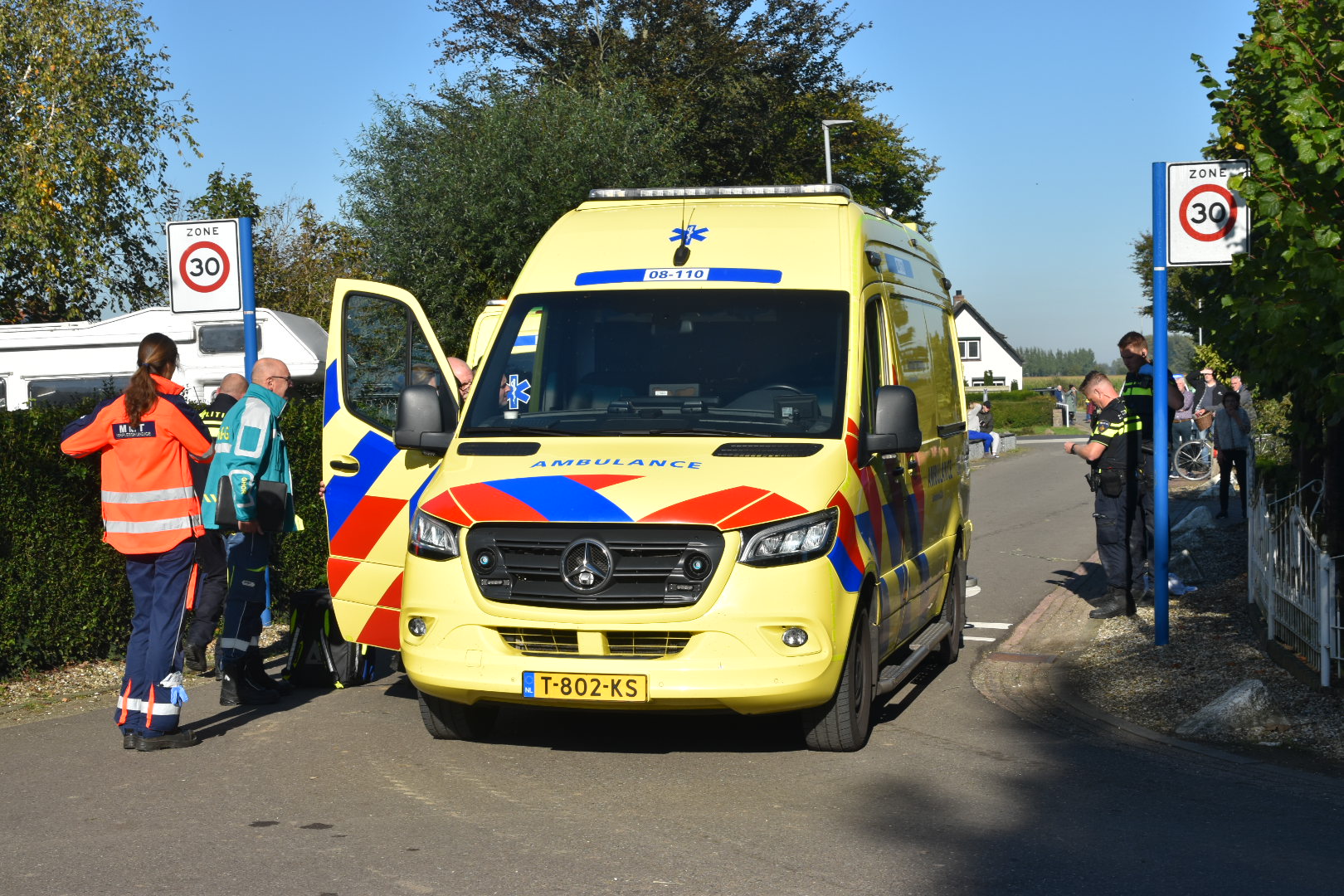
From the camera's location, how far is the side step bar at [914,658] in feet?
24.2

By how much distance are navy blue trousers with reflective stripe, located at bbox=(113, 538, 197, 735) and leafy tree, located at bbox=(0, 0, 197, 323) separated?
18.9 meters

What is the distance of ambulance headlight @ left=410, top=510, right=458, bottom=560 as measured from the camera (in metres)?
6.60

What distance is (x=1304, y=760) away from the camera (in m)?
7.00

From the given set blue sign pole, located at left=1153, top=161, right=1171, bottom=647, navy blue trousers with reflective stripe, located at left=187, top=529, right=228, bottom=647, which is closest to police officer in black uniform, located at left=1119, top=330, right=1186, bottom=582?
blue sign pole, located at left=1153, top=161, right=1171, bottom=647

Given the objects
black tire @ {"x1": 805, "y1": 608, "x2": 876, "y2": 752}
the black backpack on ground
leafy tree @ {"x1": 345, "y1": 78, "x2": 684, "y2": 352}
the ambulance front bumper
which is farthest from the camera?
leafy tree @ {"x1": 345, "y1": 78, "x2": 684, "y2": 352}

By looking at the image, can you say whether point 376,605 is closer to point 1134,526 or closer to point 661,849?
point 661,849

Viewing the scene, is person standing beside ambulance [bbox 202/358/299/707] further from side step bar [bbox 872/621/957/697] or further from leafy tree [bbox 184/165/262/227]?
leafy tree [bbox 184/165/262/227]

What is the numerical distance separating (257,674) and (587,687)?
296 cm

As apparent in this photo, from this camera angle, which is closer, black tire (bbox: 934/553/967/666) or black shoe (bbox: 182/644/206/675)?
black shoe (bbox: 182/644/206/675)

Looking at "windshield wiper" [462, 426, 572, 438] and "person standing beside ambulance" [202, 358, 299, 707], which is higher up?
"windshield wiper" [462, 426, 572, 438]

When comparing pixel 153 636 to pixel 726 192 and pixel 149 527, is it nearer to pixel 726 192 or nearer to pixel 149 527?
pixel 149 527

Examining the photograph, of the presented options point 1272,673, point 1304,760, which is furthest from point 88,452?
point 1272,673

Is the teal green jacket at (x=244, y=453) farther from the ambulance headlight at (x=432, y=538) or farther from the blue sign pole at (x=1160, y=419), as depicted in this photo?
the blue sign pole at (x=1160, y=419)

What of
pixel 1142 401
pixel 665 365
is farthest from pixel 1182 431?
pixel 665 365
